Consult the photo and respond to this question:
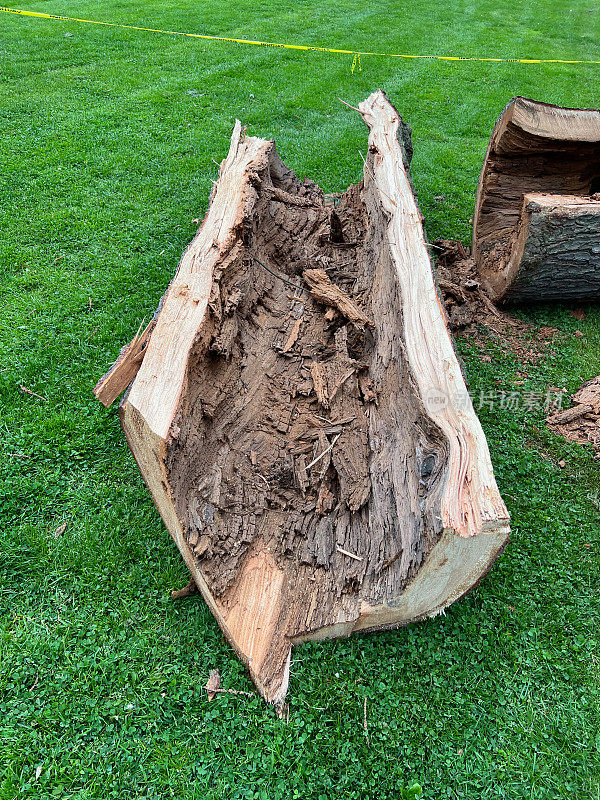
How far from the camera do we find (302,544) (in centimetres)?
219

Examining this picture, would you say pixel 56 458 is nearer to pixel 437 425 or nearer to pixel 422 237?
pixel 437 425

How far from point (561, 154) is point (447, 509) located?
319 centimetres

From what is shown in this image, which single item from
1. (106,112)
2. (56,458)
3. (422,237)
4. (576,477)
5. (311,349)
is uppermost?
(106,112)

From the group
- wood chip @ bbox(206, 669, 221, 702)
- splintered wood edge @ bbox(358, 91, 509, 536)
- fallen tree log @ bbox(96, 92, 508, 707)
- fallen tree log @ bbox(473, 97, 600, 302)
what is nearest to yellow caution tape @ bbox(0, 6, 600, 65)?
fallen tree log @ bbox(473, 97, 600, 302)

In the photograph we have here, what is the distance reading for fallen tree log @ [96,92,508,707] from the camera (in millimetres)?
1849

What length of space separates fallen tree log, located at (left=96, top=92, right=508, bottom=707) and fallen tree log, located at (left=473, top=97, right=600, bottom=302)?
90 cm

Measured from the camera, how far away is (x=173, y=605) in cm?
208

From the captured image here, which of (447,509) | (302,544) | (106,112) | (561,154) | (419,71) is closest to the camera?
(447,509)

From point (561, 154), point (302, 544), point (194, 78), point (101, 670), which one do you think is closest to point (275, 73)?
point (194, 78)

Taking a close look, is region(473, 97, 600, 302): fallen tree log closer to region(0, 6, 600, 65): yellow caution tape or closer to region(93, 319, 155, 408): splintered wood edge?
region(93, 319, 155, 408): splintered wood edge

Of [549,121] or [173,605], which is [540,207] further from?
[173,605]

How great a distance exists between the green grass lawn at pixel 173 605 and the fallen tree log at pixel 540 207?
37 cm

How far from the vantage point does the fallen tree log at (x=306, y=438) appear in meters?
1.85

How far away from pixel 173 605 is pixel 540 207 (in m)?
2.90
